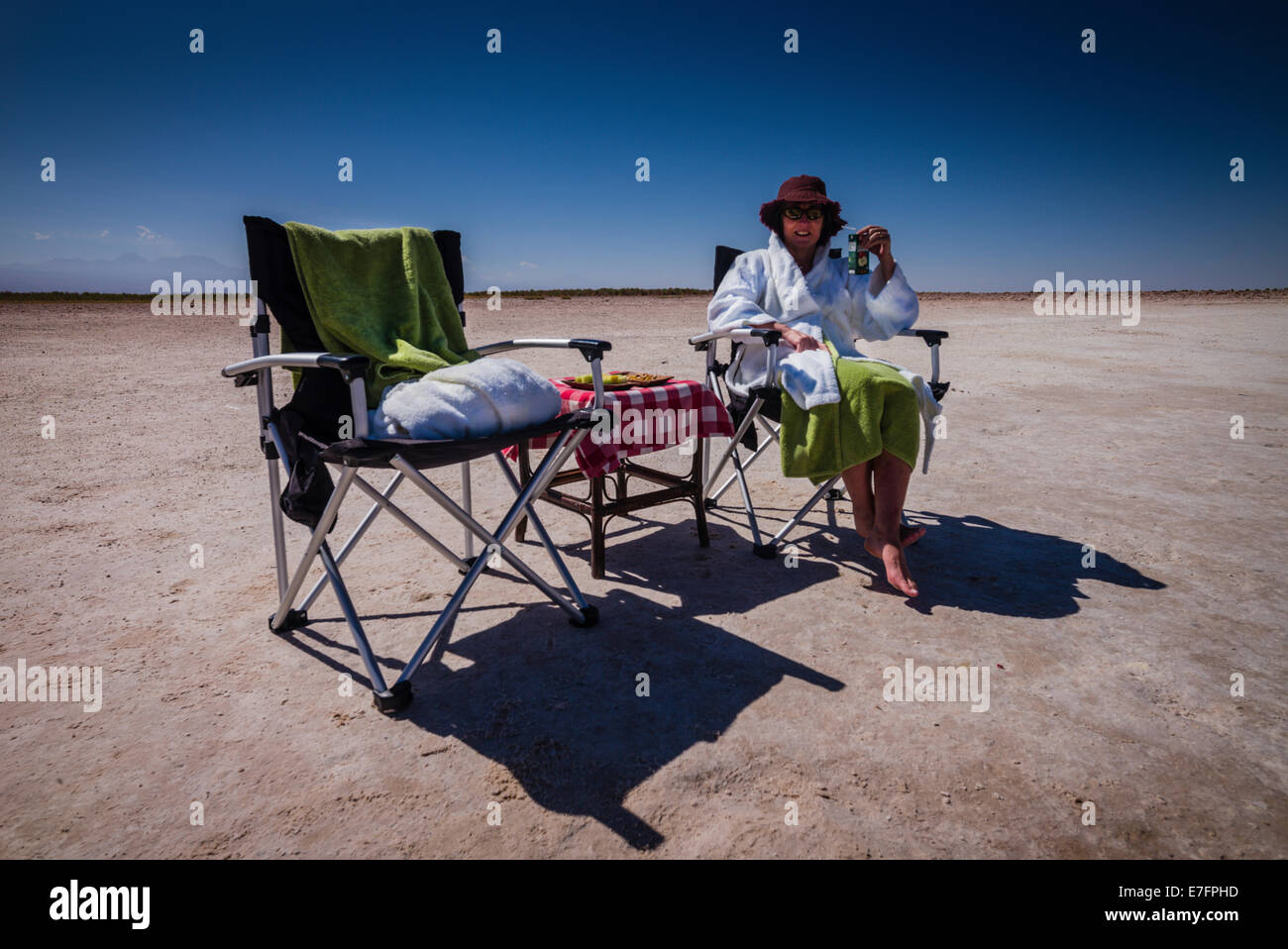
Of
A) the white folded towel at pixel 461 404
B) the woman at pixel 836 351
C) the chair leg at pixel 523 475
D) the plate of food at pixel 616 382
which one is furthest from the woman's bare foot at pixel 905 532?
the white folded towel at pixel 461 404

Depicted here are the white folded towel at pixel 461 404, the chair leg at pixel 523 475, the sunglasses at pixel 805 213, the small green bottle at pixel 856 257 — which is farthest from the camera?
the sunglasses at pixel 805 213

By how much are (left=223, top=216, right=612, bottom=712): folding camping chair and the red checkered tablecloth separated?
0.31 meters

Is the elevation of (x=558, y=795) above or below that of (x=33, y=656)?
below

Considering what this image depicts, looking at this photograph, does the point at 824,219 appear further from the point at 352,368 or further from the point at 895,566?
the point at 352,368

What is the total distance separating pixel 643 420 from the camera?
3014mm

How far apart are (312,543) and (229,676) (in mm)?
482

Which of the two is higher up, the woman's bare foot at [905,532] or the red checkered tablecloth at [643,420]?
the red checkered tablecloth at [643,420]

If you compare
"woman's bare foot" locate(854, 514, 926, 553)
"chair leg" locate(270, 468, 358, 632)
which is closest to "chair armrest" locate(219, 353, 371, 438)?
"chair leg" locate(270, 468, 358, 632)

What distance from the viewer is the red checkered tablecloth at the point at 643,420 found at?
9.39ft

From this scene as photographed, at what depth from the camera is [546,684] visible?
7.22 ft

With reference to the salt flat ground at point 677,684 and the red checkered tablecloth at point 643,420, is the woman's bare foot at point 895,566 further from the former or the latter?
the red checkered tablecloth at point 643,420
